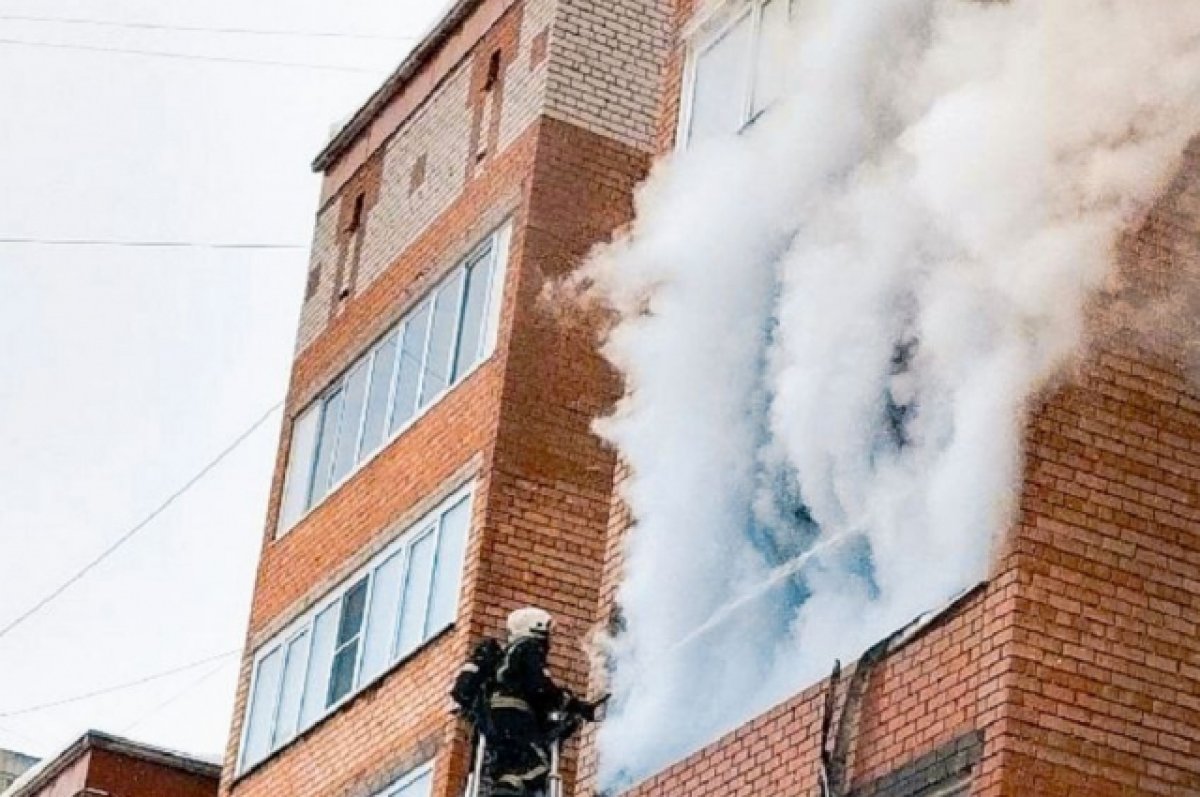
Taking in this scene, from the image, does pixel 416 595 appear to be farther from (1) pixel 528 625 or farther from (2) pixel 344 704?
(1) pixel 528 625

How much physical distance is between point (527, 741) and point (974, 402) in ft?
8.17

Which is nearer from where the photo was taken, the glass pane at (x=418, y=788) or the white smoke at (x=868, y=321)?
the white smoke at (x=868, y=321)

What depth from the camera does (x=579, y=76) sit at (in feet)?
56.6

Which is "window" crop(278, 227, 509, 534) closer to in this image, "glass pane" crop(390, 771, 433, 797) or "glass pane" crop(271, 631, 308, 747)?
"glass pane" crop(271, 631, 308, 747)

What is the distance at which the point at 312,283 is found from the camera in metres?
20.3

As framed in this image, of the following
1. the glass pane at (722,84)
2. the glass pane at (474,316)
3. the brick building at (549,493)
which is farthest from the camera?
the glass pane at (474,316)

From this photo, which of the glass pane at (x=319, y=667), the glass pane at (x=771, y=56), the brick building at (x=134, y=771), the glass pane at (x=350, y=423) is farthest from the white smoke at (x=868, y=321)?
the brick building at (x=134, y=771)

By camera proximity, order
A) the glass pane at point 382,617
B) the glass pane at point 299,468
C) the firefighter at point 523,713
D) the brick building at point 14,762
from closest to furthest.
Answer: the firefighter at point 523,713 < the glass pane at point 382,617 < the glass pane at point 299,468 < the brick building at point 14,762

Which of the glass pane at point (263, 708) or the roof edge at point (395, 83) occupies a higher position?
the roof edge at point (395, 83)

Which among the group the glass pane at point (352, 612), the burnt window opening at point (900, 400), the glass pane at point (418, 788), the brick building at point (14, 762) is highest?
the brick building at point (14, 762)

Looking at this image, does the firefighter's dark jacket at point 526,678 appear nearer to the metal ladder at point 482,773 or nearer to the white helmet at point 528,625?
the white helmet at point 528,625

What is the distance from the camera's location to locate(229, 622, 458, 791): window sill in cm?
1600

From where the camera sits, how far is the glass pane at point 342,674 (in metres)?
17.3

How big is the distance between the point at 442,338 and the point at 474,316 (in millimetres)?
489
